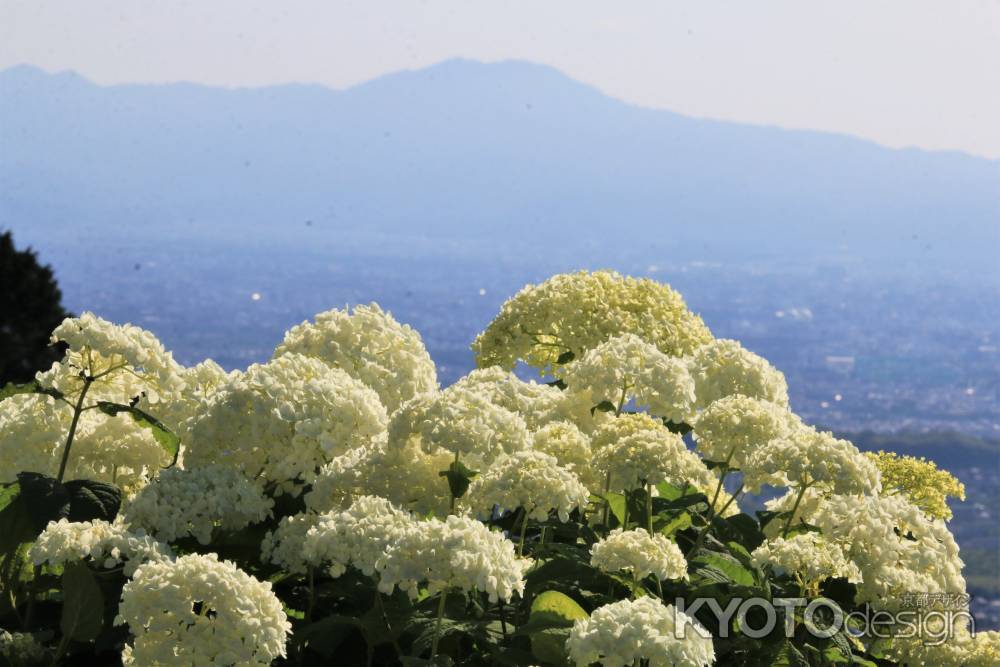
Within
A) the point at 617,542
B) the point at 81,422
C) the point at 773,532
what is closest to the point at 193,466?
the point at 81,422

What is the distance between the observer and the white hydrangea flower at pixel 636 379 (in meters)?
4.44

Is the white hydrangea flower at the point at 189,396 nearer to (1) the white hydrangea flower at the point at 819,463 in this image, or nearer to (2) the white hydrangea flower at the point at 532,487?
(2) the white hydrangea flower at the point at 532,487

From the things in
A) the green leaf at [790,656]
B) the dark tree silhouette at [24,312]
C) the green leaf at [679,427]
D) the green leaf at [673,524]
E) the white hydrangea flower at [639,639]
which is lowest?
the dark tree silhouette at [24,312]

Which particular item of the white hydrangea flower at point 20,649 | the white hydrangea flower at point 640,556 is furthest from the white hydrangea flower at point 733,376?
the white hydrangea flower at point 20,649

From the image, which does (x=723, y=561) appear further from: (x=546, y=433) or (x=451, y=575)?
(x=451, y=575)

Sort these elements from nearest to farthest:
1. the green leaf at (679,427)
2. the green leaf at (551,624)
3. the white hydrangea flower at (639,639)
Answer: the white hydrangea flower at (639,639), the green leaf at (551,624), the green leaf at (679,427)

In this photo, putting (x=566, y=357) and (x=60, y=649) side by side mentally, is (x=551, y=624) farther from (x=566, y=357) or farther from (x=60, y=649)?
(x=566, y=357)

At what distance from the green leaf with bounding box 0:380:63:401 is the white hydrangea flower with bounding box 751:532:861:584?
7.29 ft

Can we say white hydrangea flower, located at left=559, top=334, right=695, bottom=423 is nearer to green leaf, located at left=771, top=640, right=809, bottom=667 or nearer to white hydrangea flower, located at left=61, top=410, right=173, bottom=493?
green leaf, located at left=771, top=640, right=809, bottom=667

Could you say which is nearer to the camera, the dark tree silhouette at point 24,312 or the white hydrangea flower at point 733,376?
the white hydrangea flower at point 733,376

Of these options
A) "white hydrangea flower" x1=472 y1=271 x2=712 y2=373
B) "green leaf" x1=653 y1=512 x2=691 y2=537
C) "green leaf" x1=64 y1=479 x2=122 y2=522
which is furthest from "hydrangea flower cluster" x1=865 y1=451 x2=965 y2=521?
"green leaf" x1=64 y1=479 x2=122 y2=522

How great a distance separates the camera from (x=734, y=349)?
5000 mm

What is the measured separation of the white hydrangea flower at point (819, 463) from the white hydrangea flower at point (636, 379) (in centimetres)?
46

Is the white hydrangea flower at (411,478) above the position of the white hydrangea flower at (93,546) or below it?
above
